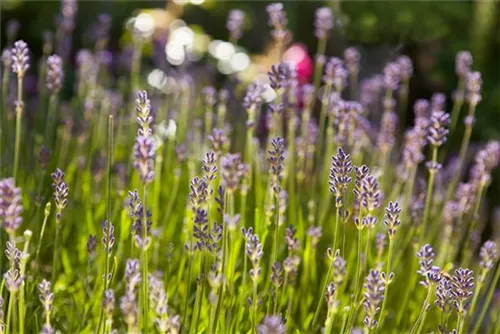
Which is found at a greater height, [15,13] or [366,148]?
[15,13]

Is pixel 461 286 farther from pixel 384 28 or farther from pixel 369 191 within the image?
pixel 384 28

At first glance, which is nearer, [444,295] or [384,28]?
[444,295]

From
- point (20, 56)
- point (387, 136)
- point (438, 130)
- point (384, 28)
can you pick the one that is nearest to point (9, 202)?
point (20, 56)

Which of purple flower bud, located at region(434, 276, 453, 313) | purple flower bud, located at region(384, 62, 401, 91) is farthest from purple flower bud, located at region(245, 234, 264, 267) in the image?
purple flower bud, located at region(384, 62, 401, 91)

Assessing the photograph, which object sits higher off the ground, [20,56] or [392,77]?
[392,77]

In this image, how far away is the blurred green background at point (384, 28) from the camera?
568 cm

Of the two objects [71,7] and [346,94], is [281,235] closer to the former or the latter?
[71,7]

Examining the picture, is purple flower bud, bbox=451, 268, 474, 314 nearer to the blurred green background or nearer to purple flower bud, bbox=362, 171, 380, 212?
purple flower bud, bbox=362, 171, 380, 212

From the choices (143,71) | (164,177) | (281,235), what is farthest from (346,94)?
(281,235)

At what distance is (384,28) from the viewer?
630cm

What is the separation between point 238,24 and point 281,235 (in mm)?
1063

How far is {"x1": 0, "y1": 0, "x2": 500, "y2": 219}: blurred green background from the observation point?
5680mm

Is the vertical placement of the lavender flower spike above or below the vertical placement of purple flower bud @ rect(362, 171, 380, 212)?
below

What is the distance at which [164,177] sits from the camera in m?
3.10
